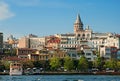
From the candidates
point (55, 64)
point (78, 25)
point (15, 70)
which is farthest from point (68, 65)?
point (78, 25)

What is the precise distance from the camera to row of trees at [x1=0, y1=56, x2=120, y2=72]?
333ft

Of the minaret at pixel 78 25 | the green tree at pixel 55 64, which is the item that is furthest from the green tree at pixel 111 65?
the minaret at pixel 78 25

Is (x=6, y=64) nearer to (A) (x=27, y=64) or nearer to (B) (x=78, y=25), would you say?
(A) (x=27, y=64)

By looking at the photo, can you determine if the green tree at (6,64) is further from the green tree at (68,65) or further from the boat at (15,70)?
the green tree at (68,65)

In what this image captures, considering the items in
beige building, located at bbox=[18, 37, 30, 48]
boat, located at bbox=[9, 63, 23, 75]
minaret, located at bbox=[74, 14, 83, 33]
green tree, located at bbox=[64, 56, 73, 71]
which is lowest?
boat, located at bbox=[9, 63, 23, 75]

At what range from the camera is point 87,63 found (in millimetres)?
103250

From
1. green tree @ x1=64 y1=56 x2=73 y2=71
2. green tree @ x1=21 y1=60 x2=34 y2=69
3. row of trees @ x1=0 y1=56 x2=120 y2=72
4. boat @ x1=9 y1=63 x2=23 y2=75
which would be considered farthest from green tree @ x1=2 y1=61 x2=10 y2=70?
green tree @ x1=64 y1=56 x2=73 y2=71

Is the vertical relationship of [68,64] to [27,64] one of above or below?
below

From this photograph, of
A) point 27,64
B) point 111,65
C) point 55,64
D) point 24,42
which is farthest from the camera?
point 24,42

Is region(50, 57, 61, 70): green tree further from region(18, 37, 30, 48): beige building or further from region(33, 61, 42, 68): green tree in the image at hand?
region(18, 37, 30, 48): beige building

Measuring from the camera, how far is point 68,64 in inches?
3962

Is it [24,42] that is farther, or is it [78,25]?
[78,25]

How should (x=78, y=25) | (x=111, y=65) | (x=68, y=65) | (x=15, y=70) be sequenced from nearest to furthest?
(x=15, y=70)
(x=68, y=65)
(x=111, y=65)
(x=78, y=25)

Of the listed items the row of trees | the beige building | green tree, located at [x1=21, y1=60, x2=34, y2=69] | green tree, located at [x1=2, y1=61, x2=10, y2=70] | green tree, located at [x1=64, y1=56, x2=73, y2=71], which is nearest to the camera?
green tree, located at [x1=64, y1=56, x2=73, y2=71]
